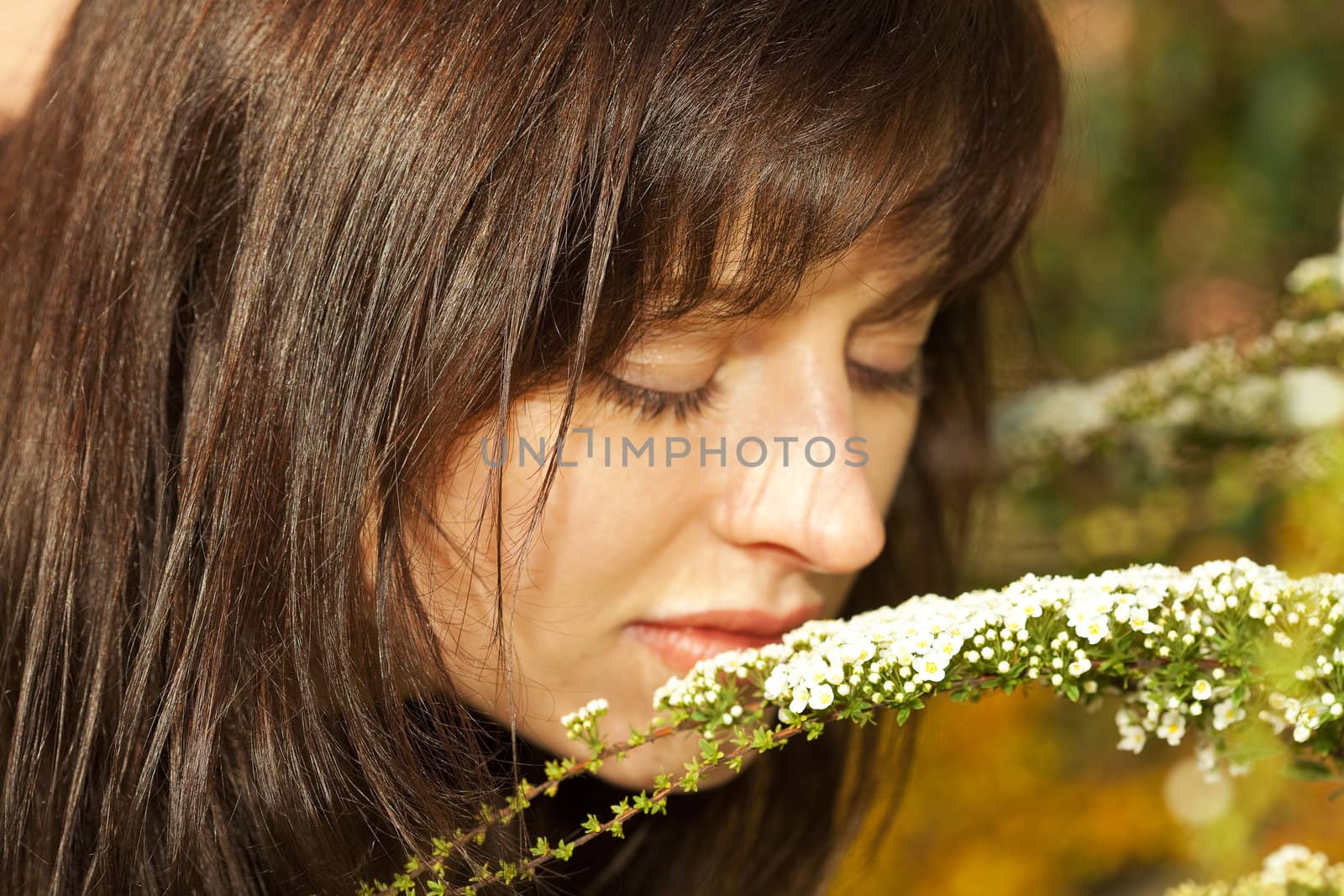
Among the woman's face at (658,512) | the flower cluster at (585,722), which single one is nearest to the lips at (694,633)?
the woman's face at (658,512)

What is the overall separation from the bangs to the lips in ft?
0.66

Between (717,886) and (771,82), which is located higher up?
(771,82)

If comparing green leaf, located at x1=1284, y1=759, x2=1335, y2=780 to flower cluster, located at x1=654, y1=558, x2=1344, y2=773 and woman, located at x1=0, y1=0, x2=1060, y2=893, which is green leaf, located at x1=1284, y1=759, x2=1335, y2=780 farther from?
woman, located at x1=0, y1=0, x2=1060, y2=893

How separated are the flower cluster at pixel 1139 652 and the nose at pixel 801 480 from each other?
0.42 ft

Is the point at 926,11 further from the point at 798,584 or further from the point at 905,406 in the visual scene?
the point at 798,584

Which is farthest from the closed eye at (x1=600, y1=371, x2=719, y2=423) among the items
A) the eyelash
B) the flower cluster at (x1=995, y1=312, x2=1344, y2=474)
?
the flower cluster at (x1=995, y1=312, x2=1344, y2=474)

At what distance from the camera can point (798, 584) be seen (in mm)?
827

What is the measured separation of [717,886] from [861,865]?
139 millimetres

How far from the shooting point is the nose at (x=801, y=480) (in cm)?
76

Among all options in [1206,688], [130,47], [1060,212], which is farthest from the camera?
[1060,212]

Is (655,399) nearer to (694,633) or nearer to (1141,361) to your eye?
(694,633)

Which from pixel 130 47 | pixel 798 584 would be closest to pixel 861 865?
Answer: pixel 798 584

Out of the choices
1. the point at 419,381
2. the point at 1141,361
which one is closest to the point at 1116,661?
the point at 419,381

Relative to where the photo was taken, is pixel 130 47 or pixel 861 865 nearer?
pixel 130 47
